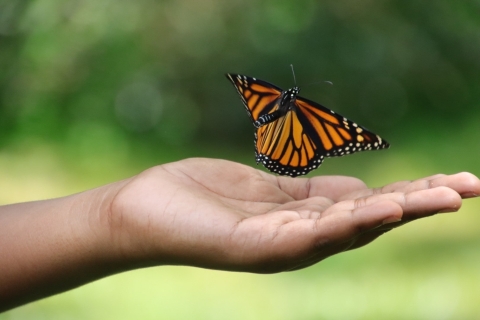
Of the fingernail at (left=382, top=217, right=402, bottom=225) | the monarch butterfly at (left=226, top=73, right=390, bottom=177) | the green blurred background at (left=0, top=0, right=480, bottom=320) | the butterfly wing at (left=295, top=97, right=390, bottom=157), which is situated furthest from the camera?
the green blurred background at (left=0, top=0, right=480, bottom=320)

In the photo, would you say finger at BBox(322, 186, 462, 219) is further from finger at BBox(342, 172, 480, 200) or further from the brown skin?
finger at BBox(342, 172, 480, 200)

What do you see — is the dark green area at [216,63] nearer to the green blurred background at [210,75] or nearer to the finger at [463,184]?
the green blurred background at [210,75]

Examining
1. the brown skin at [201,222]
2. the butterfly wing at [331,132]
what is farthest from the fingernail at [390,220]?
the butterfly wing at [331,132]

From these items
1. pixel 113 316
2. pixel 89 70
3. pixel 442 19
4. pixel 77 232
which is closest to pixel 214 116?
pixel 89 70

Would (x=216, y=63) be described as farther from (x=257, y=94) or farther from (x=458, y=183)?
(x=458, y=183)

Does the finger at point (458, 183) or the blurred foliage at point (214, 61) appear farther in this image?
the blurred foliage at point (214, 61)

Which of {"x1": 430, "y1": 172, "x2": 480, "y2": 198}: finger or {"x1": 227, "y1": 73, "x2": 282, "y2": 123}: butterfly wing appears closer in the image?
{"x1": 430, "y1": 172, "x2": 480, "y2": 198}: finger

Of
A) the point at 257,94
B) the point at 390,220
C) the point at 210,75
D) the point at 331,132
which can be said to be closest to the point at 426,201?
the point at 390,220

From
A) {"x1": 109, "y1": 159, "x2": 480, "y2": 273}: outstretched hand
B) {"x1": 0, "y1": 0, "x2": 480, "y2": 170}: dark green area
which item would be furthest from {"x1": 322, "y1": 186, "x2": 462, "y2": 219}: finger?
{"x1": 0, "y1": 0, "x2": 480, "y2": 170}: dark green area
